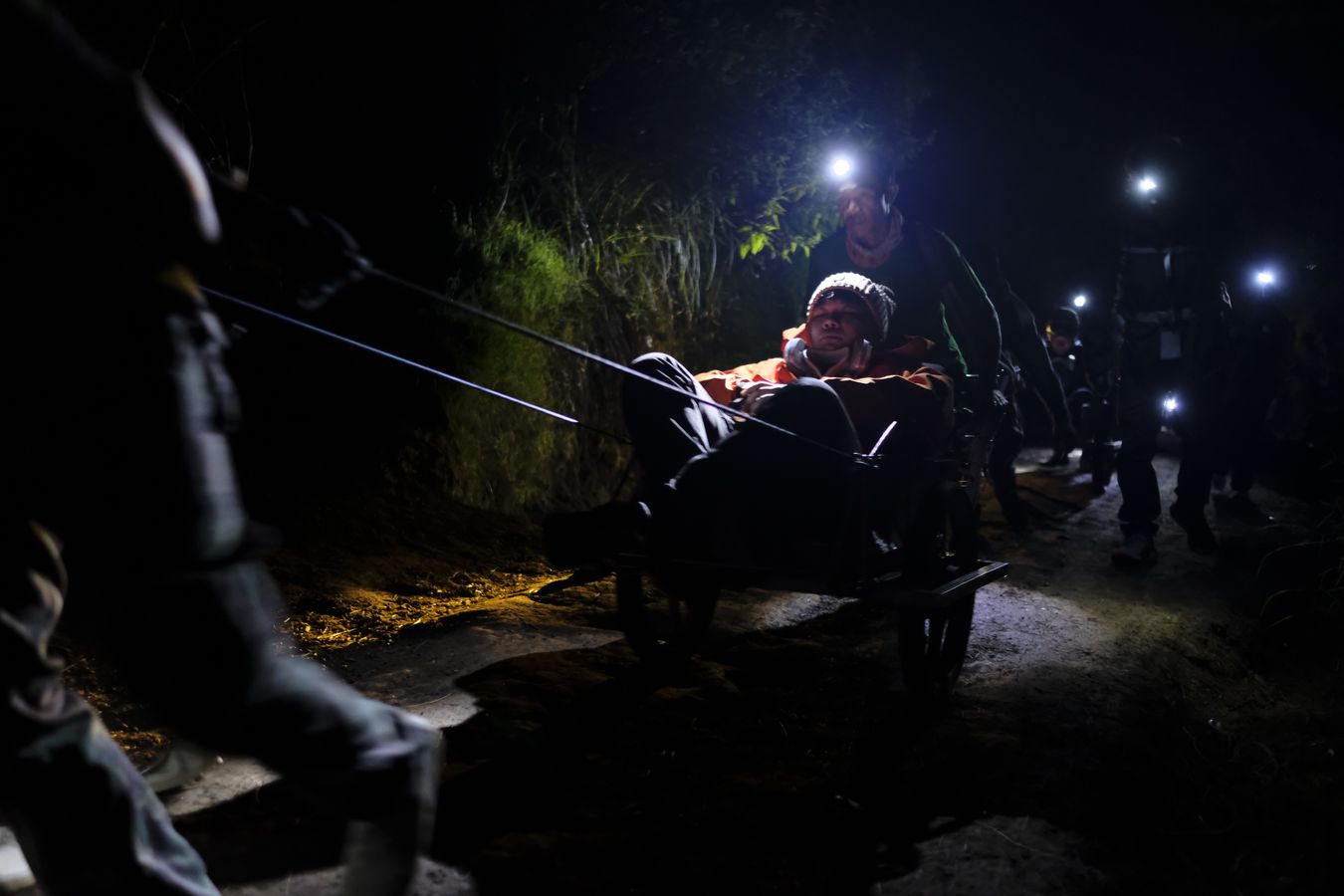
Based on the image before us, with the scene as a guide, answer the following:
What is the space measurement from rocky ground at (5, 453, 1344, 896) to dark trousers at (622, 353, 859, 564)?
2.40ft

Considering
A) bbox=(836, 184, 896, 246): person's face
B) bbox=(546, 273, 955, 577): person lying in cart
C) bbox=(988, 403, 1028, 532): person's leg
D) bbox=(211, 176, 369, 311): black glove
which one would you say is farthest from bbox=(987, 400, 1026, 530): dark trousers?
bbox=(211, 176, 369, 311): black glove

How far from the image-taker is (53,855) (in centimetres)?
146

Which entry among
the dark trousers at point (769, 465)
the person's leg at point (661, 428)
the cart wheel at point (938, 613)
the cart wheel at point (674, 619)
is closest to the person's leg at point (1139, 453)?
the cart wheel at point (938, 613)

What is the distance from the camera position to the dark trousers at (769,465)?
11.1 feet

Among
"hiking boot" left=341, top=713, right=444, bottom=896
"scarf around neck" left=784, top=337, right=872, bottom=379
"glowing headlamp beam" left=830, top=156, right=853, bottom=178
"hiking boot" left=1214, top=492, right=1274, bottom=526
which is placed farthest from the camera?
"hiking boot" left=1214, top=492, right=1274, bottom=526

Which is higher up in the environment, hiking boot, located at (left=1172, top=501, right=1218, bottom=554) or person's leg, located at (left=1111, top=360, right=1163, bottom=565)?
person's leg, located at (left=1111, top=360, right=1163, bottom=565)

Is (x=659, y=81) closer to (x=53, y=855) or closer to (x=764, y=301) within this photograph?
(x=764, y=301)

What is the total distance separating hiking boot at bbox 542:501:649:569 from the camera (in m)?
3.42

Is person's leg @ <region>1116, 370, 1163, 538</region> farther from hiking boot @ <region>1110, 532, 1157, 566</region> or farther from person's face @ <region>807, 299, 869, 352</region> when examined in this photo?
person's face @ <region>807, 299, 869, 352</region>

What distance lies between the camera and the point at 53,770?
4.69 ft

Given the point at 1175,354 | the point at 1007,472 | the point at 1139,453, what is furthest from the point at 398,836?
the point at 1007,472

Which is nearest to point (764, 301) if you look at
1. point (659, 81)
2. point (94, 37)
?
point (659, 81)

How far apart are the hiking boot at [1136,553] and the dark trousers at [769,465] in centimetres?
454

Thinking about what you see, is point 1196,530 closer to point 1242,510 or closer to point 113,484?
point 1242,510
